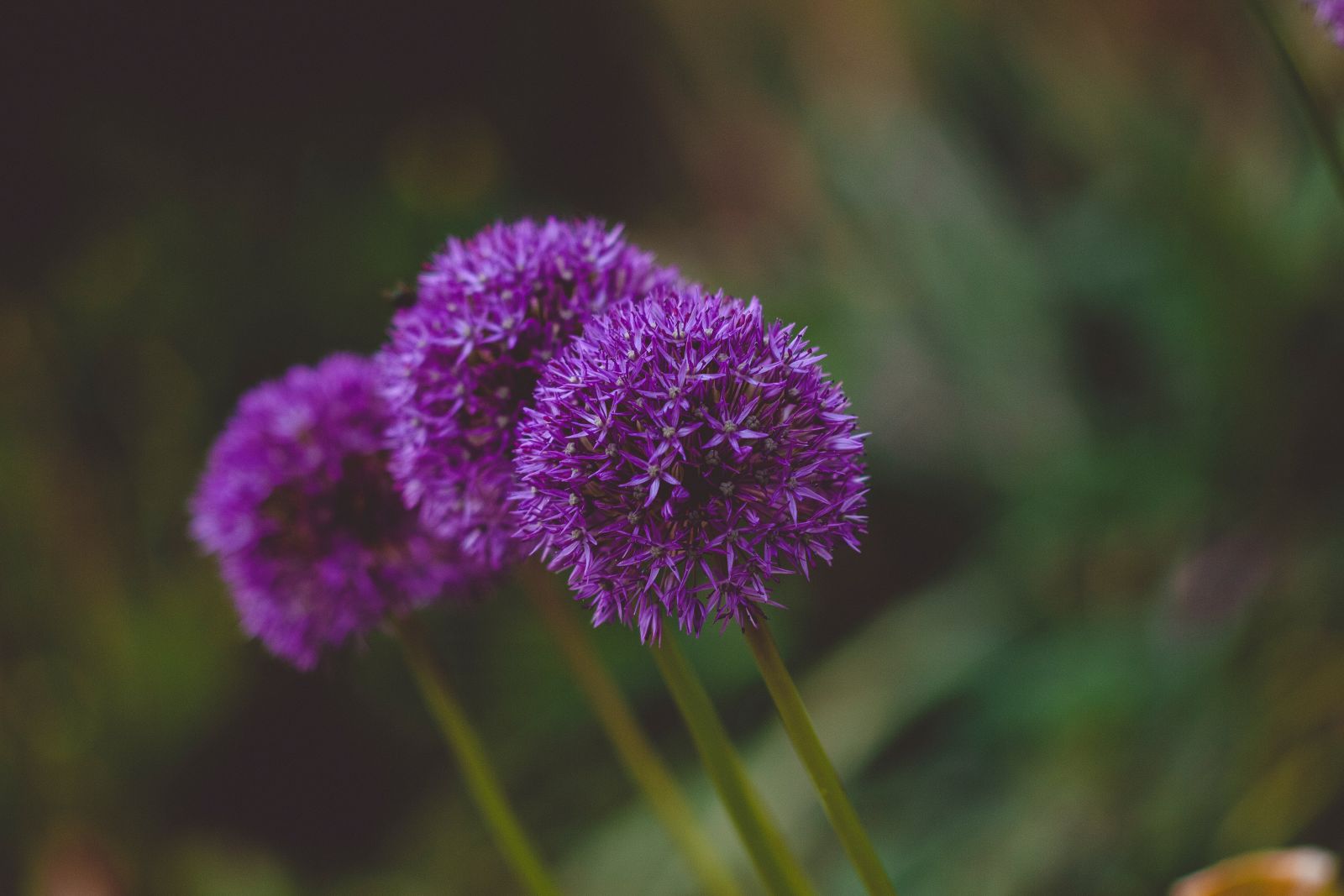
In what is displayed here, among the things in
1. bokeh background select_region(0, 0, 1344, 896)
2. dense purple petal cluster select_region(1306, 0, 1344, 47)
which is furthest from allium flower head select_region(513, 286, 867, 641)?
Answer: bokeh background select_region(0, 0, 1344, 896)

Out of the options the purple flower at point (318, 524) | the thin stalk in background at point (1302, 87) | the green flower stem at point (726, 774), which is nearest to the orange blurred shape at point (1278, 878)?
the green flower stem at point (726, 774)

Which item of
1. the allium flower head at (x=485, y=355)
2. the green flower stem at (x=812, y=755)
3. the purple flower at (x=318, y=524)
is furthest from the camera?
the purple flower at (x=318, y=524)

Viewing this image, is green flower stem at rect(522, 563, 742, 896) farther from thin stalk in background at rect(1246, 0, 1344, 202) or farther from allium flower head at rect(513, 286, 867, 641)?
thin stalk in background at rect(1246, 0, 1344, 202)

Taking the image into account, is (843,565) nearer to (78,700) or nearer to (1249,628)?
(1249,628)

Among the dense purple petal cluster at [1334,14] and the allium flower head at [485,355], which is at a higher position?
the allium flower head at [485,355]

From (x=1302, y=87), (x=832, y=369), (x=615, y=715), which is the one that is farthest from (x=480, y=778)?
A: (x=832, y=369)

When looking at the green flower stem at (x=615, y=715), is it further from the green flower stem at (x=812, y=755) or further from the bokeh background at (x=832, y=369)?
the bokeh background at (x=832, y=369)
